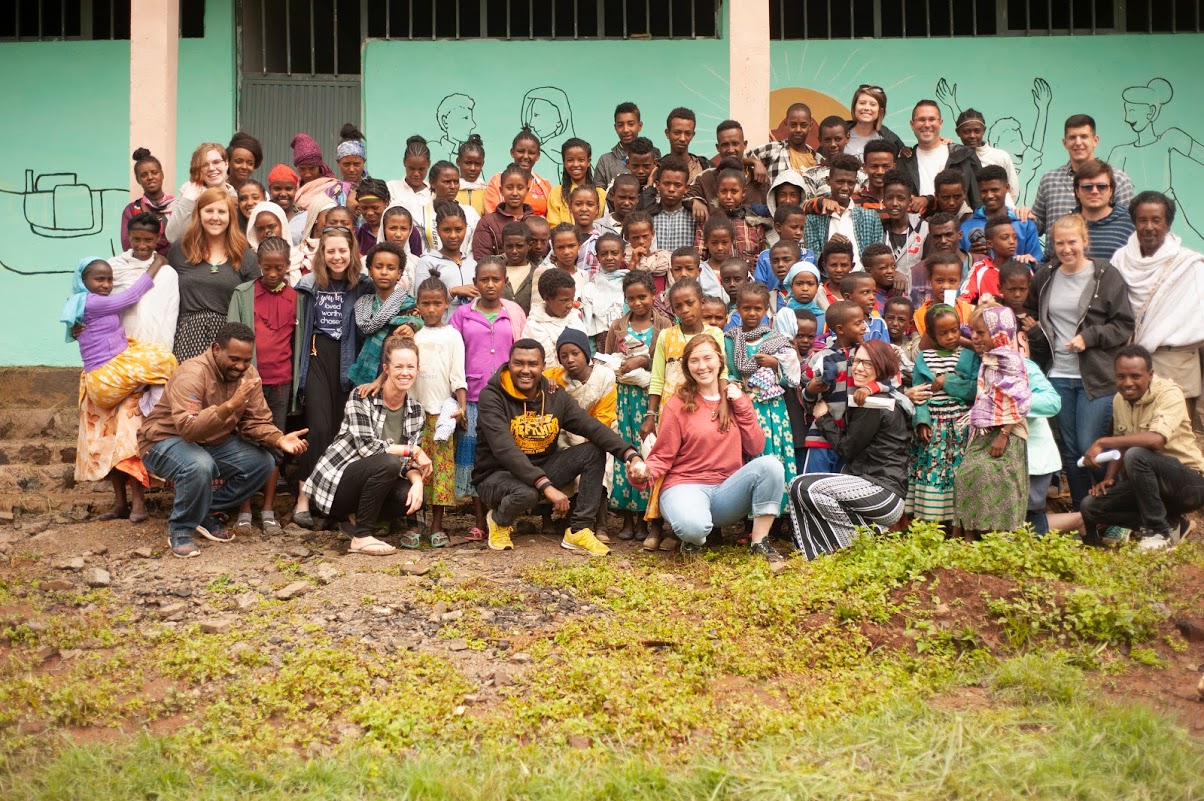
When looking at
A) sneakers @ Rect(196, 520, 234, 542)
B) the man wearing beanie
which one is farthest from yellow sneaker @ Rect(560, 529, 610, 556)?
the man wearing beanie

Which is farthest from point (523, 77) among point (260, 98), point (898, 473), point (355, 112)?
point (898, 473)

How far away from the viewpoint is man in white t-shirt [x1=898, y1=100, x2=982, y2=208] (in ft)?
26.7

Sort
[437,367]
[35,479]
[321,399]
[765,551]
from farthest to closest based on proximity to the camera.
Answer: [35,479]
[321,399]
[437,367]
[765,551]

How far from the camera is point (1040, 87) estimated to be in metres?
10.4

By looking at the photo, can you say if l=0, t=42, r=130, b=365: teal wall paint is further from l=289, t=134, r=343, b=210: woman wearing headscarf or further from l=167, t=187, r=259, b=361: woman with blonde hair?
l=167, t=187, r=259, b=361: woman with blonde hair

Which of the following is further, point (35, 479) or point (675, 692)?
point (35, 479)

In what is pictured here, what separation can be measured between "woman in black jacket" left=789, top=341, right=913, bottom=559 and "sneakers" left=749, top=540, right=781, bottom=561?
146mm

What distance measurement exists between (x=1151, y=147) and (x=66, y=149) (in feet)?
31.3

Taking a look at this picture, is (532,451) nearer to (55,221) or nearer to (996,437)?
(996,437)

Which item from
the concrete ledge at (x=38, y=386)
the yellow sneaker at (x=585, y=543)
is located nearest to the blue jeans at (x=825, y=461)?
the yellow sneaker at (x=585, y=543)

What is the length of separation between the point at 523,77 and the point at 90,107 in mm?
3871

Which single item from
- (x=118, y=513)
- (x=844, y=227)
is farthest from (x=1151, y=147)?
(x=118, y=513)

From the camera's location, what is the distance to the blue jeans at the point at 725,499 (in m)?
6.25

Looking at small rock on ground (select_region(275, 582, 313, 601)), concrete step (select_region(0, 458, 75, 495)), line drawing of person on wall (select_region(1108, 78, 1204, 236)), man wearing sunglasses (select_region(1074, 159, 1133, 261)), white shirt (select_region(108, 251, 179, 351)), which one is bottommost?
small rock on ground (select_region(275, 582, 313, 601))
